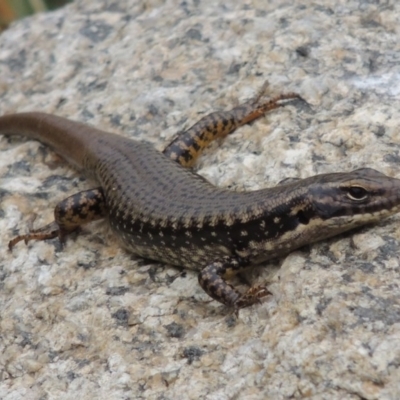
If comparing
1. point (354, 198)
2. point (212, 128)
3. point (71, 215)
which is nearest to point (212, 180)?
point (212, 128)

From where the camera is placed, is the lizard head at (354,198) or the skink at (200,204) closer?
the lizard head at (354,198)

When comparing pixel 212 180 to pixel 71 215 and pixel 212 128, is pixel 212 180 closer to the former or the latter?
pixel 212 128

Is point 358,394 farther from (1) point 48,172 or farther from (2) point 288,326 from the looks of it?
(1) point 48,172

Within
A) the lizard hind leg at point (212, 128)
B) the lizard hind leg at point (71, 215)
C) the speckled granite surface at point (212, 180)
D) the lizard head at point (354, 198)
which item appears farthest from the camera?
the lizard hind leg at point (212, 128)

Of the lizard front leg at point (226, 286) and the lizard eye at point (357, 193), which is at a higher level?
the lizard eye at point (357, 193)

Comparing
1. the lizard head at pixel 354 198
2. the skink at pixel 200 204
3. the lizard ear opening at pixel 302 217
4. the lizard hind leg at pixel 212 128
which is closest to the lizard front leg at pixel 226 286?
the skink at pixel 200 204

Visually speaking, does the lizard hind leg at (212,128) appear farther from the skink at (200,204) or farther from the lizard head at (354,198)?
the lizard head at (354,198)

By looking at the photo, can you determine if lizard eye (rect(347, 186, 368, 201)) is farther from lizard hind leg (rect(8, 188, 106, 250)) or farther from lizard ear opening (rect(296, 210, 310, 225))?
lizard hind leg (rect(8, 188, 106, 250))

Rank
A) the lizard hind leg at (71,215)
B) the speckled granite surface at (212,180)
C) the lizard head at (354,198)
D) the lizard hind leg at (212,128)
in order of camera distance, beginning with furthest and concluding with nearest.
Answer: the lizard hind leg at (212,128), the lizard hind leg at (71,215), the lizard head at (354,198), the speckled granite surface at (212,180)
